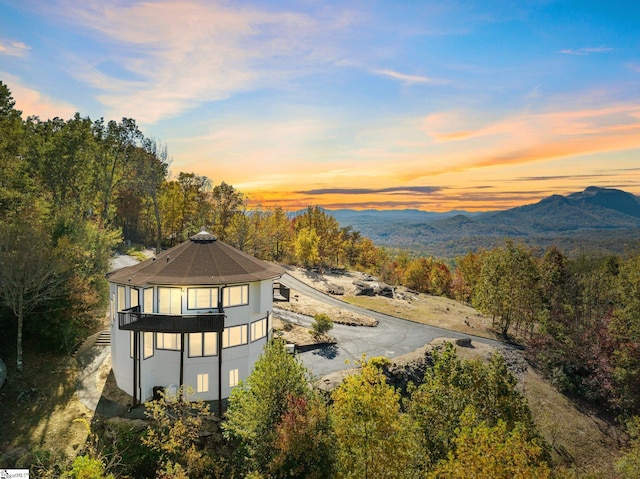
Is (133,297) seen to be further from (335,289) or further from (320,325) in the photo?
(335,289)

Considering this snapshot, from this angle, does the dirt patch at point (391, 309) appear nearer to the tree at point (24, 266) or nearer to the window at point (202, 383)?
the window at point (202, 383)

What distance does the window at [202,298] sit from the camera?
26328mm

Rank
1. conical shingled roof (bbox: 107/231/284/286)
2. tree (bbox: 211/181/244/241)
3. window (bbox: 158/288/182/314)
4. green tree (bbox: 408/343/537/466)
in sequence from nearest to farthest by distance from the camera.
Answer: green tree (bbox: 408/343/537/466) < conical shingled roof (bbox: 107/231/284/286) < window (bbox: 158/288/182/314) < tree (bbox: 211/181/244/241)

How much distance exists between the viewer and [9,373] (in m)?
27.5

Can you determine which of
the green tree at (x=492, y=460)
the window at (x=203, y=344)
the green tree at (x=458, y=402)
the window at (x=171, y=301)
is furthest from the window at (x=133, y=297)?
the green tree at (x=492, y=460)

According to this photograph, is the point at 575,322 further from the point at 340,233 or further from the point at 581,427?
the point at 340,233

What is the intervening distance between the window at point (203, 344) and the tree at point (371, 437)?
11960 millimetres

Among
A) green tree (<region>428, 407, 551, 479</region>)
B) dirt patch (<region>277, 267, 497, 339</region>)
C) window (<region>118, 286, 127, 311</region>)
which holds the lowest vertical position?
dirt patch (<region>277, 267, 497, 339</region>)

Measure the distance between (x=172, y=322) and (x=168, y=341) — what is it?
240cm

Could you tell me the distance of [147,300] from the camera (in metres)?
26.2

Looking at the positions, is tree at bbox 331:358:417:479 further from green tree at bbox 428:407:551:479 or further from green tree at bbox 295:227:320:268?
green tree at bbox 295:227:320:268

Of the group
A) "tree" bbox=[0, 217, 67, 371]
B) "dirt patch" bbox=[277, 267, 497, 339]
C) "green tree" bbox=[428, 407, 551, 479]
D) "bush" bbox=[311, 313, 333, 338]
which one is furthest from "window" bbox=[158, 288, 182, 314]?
"dirt patch" bbox=[277, 267, 497, 339]

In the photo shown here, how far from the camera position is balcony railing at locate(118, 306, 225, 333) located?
2466 cm

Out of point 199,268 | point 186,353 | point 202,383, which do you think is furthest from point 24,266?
point 202,383
